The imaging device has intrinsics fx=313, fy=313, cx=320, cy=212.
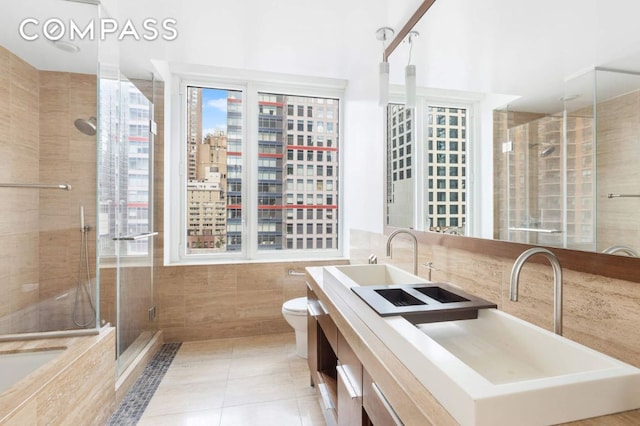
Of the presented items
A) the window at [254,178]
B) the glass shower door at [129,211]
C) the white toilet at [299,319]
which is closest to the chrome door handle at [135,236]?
A: the glass shower door at [129,211]

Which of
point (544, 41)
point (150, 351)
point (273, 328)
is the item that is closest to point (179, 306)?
point (150, 351)

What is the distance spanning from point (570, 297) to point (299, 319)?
1835 millimetres

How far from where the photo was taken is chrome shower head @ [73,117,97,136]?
1.90 metres

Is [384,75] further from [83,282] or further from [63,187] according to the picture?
[83,282]

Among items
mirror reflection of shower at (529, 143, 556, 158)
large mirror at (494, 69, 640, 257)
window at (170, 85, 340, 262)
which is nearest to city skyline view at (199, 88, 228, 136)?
window at (170, 85, 340, 262)

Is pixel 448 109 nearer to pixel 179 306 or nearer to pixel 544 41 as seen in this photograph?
pixel 544 41

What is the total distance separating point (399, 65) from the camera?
200 cm

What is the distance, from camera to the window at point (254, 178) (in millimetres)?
3119

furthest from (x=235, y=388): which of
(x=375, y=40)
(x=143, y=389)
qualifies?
(x=375, y=40)

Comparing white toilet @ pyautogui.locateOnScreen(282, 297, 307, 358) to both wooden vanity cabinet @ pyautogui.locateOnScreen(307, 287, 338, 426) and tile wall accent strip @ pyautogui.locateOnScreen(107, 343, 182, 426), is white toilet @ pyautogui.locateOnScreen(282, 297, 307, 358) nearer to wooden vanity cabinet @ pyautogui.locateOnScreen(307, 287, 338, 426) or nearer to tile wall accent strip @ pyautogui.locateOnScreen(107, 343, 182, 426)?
wooden vanity cabinet @ pyautogui.locateOnScreen(307, 287, 338, 426)

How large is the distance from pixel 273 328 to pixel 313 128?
6.95ft

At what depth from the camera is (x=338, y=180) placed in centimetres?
348

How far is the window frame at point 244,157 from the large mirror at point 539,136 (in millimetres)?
1716

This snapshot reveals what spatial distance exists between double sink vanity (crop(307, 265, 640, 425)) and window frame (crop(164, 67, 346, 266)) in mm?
1824
